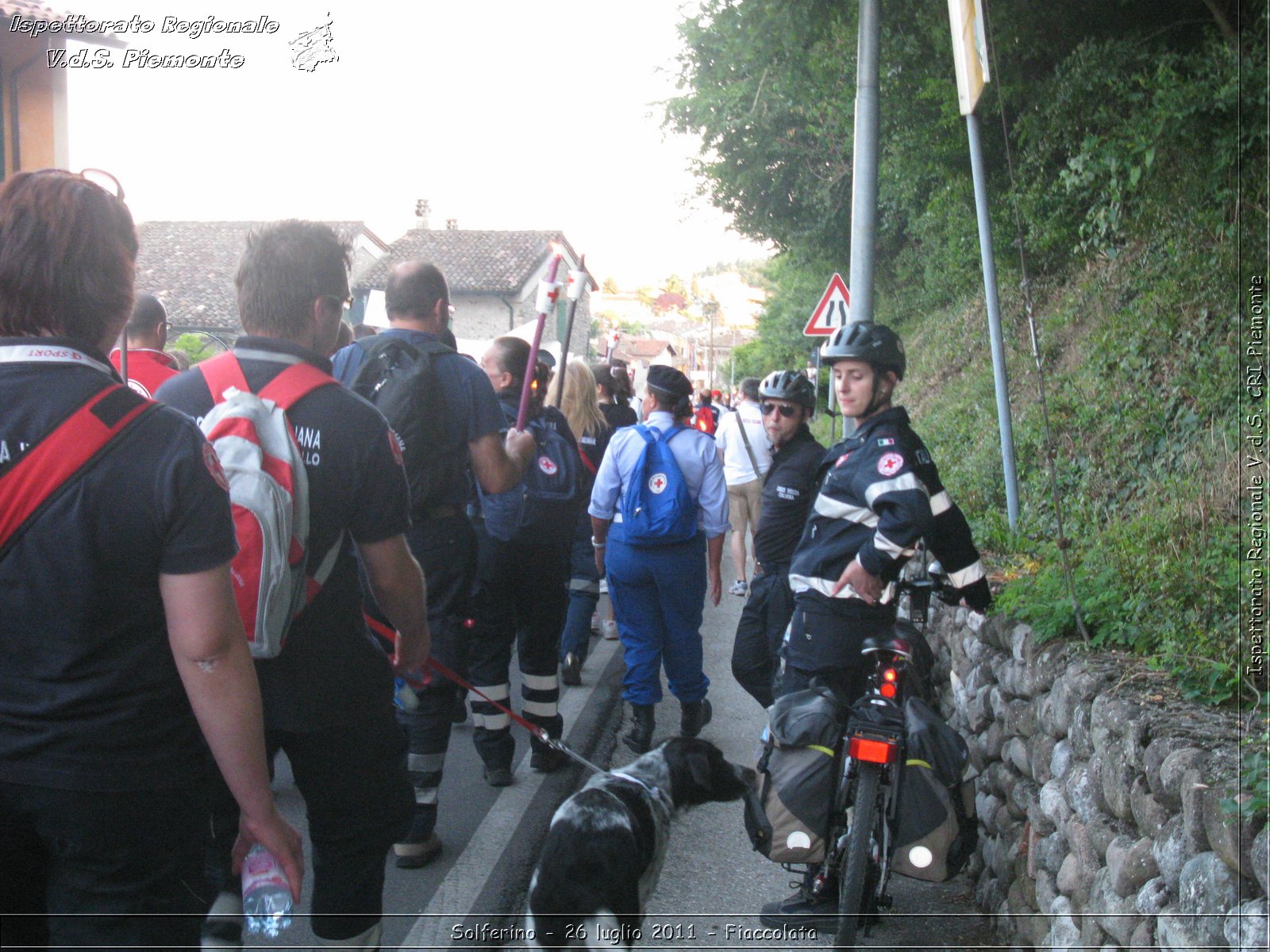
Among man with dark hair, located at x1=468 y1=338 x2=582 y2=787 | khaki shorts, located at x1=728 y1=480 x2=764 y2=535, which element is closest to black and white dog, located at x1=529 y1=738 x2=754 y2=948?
man with dark hair, located at x1=468 y1=338 x2=582 y2=787

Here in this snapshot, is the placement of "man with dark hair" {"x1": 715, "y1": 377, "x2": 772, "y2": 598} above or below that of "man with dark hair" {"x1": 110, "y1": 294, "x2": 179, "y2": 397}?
below

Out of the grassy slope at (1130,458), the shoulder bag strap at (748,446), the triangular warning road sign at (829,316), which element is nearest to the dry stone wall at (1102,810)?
the grassy slope at (1130,458)

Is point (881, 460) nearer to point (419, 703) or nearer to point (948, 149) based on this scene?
point (419, 703)

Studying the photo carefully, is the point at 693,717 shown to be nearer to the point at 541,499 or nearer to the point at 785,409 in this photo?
the point at 541,499

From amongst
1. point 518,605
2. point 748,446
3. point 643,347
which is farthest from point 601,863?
point 643,347

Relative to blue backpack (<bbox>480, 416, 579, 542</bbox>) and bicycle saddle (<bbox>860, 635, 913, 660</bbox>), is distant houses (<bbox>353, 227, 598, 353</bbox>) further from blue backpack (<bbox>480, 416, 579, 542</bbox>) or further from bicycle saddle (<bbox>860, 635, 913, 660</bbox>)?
bicycle saddle (<bbox>860, 635, 913, 660</bbox>)

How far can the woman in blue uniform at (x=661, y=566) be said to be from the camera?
5.74 meters

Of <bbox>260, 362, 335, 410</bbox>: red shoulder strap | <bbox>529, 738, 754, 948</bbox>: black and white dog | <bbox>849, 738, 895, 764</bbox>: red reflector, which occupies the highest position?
<bbox>260, 362, 335, 410</bbox>: red shoulder strap

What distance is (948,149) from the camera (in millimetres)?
11375

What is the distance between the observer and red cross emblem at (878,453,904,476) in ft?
11.6

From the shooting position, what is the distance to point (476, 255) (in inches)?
1945

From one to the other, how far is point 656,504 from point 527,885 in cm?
212

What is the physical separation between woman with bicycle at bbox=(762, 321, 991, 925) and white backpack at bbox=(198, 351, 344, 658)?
6.08ft

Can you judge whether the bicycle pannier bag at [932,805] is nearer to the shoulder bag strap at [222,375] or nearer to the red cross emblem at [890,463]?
the red cross emblem at [890,463]
